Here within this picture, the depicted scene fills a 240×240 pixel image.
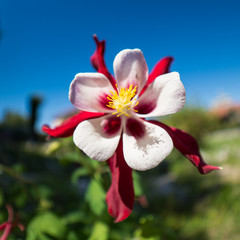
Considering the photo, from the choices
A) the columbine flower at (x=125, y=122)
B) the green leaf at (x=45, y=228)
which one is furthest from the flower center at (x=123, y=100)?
the green leaf at (x=45, y=228)

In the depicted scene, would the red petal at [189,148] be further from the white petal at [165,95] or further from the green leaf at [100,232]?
the green leaf at [100,232]

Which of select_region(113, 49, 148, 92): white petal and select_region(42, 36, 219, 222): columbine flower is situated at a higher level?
select_region(113, 49, 148, 92): white petal

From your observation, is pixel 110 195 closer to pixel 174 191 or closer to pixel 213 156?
pixel 174 191

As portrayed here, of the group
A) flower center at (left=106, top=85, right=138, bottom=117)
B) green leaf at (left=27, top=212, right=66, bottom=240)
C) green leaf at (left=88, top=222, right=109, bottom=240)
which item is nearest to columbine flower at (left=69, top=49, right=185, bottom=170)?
flower center at (left=106, top=85, right=138, bottom=117)

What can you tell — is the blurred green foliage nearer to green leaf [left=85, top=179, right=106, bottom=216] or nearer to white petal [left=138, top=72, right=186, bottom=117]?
green leaf [left=85, top=179, right=106, bottom=216]

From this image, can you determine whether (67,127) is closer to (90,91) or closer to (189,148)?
(90,91)

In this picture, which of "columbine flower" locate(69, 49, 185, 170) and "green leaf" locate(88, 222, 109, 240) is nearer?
"columbine flower" locate(69, 49, 185, 170)

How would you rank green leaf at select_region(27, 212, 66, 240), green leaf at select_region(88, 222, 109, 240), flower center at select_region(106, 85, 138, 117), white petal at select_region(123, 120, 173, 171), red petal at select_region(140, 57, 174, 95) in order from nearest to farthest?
1. white petal at select_region(123, 120, 173, 171)
2. flower center at select_region(106, 85, 138, 117)
3. red petal at select_region(140, 57, 174, 95)
4. green leaf at select_region(27, 212, 66, 240)
5. green leaf at select_region(88, 222, 109, 240)

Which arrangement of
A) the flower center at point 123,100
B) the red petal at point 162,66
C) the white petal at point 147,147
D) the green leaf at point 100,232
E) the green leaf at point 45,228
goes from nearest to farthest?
the white petal at point 147,147 → the flower center at point 123,100 → the red petal at point 162,66 → the green leaf at point 45,228 → the green leaf at point 100,232
